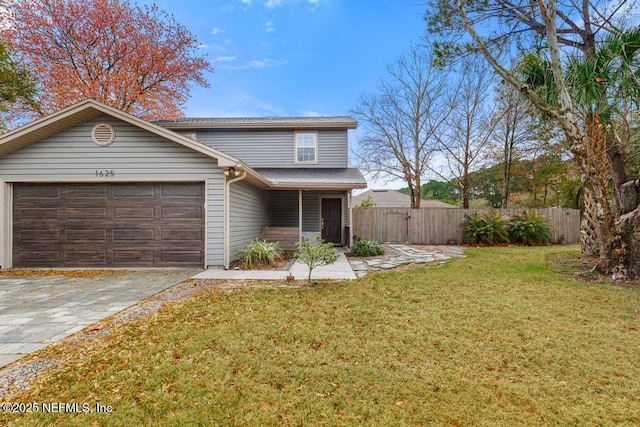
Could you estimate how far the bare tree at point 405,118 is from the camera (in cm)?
1648

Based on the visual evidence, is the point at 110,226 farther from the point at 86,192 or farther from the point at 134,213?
the point at 86,192

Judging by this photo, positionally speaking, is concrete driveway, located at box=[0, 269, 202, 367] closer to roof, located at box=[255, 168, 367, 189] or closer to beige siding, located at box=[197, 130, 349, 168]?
roof, located at box=[255, 168, 367, 189]

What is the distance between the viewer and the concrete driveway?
10.5 feet

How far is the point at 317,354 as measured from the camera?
2.85m

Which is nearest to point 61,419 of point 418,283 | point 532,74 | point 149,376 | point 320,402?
point 149,376

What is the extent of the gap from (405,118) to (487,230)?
28.9 feet

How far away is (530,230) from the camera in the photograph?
11.9 meters

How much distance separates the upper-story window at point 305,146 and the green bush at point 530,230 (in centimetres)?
923

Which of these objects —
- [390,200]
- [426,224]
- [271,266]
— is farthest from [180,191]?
[390,200]

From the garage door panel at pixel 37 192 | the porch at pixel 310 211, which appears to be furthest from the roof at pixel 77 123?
the porch at pixel 310 211

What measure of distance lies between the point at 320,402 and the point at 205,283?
429 cm

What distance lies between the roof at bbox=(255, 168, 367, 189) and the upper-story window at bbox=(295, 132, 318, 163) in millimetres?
595

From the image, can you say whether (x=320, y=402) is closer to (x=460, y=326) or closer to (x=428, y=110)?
(x=460, y=326)

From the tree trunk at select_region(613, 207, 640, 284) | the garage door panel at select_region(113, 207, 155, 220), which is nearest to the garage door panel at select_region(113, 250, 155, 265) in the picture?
the garage door panel at select_region(113, 207, 155, 220)
